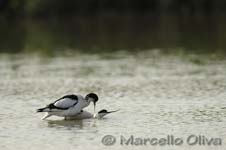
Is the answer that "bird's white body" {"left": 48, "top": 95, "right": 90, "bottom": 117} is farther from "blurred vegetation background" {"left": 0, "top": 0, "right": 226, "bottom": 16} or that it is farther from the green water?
"blurred vegetation background" {"left": 0, "top": 0, "right": 226, "bottom": 16}

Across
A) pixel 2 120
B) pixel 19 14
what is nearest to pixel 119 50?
pixel 2 120

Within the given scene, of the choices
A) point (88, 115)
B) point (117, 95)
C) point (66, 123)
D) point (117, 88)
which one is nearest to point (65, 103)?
point (66, 123)

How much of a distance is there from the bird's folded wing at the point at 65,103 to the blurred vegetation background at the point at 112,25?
47.5 feet

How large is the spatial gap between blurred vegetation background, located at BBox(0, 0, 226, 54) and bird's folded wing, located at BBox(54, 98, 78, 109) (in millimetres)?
14490

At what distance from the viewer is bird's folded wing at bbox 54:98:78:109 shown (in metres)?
14.7

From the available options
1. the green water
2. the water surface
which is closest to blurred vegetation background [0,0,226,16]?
the green water

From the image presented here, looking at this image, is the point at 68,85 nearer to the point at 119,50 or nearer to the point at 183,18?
the point at 119,50

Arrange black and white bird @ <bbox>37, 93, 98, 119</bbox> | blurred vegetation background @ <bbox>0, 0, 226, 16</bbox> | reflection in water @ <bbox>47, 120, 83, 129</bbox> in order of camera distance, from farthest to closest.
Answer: blurred vegetation background @ <bbox>0, 0, 226, 16</bbox>
black and white bird @ <bbox>37, 93, 98, 119</bbox>
reflection in water @ <bbox>47, 120, 83, 129</bbox>

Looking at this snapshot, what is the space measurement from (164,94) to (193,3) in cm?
4023

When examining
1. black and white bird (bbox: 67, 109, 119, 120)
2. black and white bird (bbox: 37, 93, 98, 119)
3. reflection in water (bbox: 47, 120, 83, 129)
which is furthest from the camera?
black and white bird (bbox: 67, 109, 119, 120)

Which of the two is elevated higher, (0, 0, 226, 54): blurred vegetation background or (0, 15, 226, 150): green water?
(0, 0, 226, 54): blurred vegetation background

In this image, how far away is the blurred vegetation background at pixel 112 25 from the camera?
3372 centimetres

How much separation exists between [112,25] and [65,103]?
1330 inches

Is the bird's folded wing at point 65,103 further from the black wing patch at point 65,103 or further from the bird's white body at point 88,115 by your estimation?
the bird's white body at point 88,115
